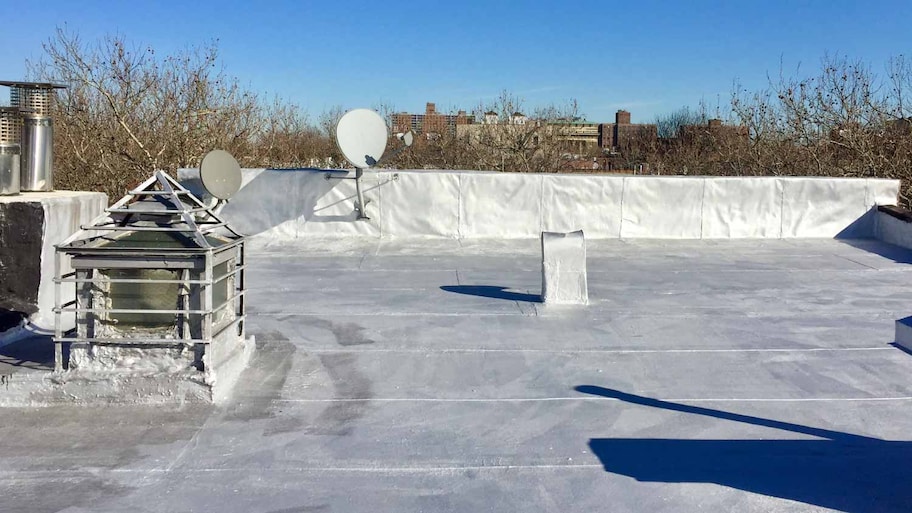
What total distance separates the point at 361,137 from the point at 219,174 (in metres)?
3.40

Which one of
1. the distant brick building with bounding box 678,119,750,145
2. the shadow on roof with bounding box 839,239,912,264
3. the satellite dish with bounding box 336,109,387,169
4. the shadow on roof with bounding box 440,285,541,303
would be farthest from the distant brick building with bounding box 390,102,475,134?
the shadow on roof with bounding box 440,285,541,303

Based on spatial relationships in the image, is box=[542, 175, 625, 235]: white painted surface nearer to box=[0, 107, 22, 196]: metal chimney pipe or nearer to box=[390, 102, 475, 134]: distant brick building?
box=[0, 107, 22, 196]: metal chimney pipe

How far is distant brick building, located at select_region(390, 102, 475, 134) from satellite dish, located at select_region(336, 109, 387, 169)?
562 inches

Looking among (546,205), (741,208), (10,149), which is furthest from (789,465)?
(741,208)

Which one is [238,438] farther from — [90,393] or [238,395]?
[90,393]

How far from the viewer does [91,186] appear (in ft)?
61.5

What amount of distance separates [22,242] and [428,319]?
12.7 ft

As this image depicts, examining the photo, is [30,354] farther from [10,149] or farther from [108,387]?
[10,149]

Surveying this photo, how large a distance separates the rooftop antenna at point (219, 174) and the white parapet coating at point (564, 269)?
4.42m

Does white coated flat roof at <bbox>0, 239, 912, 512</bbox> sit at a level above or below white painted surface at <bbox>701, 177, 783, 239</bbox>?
below

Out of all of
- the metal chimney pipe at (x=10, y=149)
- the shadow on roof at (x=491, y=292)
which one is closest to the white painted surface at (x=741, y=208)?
the shadow on roof at (x=491, y=292)

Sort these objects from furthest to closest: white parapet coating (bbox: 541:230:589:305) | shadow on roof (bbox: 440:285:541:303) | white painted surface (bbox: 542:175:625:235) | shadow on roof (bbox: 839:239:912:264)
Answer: white painted surface (bbox: 542:175:625:235) → shadow on roof (bbox: 839:239:912:264) → shadow on roof (bbox: 440:285:541:303) → white parapet coating (bbox: 541:230:589:305)

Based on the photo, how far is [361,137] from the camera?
12914mm

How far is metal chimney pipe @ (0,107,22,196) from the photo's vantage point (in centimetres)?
712
